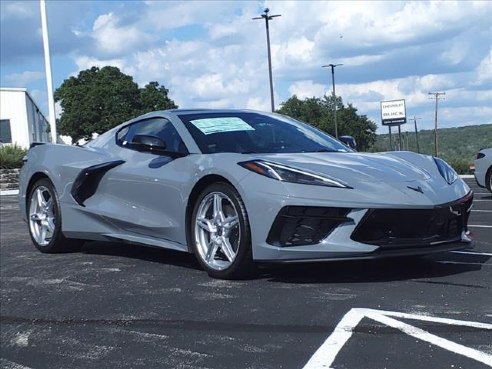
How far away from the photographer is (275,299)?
13.4ft

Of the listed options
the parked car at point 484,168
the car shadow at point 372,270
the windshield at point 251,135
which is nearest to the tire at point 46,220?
the windshield at point 251,135

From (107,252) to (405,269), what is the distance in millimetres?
2895

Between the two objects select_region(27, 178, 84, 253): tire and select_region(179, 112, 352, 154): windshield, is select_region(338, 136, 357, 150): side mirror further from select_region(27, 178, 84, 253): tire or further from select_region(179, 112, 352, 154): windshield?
select_region(27, 178, 84, 253): tire

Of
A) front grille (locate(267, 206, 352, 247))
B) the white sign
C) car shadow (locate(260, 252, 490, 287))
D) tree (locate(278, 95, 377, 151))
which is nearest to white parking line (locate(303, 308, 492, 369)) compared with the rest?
front grille (locate(267, 206, 352, 247))

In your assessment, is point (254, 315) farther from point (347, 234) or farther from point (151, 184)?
point (151, 184)

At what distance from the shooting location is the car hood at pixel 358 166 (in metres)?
4.41

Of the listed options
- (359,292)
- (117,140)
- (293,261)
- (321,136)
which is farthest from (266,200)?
(117,140)

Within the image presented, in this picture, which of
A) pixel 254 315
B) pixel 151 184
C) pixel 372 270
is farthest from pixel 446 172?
pixel 151 184

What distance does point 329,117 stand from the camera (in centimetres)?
8294

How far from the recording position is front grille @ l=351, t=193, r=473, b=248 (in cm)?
424

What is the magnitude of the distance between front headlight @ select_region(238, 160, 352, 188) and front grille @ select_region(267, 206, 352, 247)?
0.59 ft

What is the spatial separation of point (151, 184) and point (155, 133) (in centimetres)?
59

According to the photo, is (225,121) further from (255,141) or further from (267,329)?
(267,329)

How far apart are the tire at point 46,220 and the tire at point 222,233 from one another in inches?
75.8
